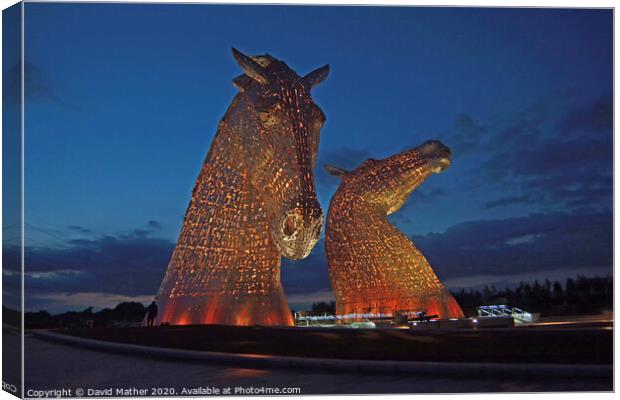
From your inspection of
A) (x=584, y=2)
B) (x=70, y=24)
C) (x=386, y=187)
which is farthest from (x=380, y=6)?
(x=386, y=187)

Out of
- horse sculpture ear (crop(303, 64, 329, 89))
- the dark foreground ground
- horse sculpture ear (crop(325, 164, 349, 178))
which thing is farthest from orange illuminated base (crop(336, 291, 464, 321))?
horse sculpture ear (crop(303, 64, 329, 89))

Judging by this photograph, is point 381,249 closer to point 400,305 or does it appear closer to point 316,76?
point 400,305

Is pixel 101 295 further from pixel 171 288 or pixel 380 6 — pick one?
pixel 380 6

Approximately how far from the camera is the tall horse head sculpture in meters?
9.20

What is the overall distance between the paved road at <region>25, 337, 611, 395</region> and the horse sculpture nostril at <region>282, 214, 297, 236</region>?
67.0 inches

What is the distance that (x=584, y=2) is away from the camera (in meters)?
8.35

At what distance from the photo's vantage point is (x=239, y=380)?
22.3ft

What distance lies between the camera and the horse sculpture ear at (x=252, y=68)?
9.03 m

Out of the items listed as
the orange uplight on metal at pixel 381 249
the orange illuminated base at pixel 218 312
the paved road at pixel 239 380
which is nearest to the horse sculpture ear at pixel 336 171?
the orange uplight on metal at pixel 381 249

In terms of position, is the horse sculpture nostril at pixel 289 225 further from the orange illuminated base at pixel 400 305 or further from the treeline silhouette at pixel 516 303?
the orange illuminated base at pixel 400 305

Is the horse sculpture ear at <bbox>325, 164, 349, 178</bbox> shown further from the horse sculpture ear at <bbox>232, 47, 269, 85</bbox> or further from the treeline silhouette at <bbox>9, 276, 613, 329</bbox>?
the horse sculpture ear at <bbox>232, 47, 269, 85</bbox>

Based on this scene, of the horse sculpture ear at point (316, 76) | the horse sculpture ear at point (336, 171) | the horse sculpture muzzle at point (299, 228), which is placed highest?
the horse sculpture ear at point (316, 76)

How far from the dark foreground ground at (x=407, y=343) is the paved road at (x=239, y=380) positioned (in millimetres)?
406

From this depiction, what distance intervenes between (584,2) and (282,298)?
19.2 ft
